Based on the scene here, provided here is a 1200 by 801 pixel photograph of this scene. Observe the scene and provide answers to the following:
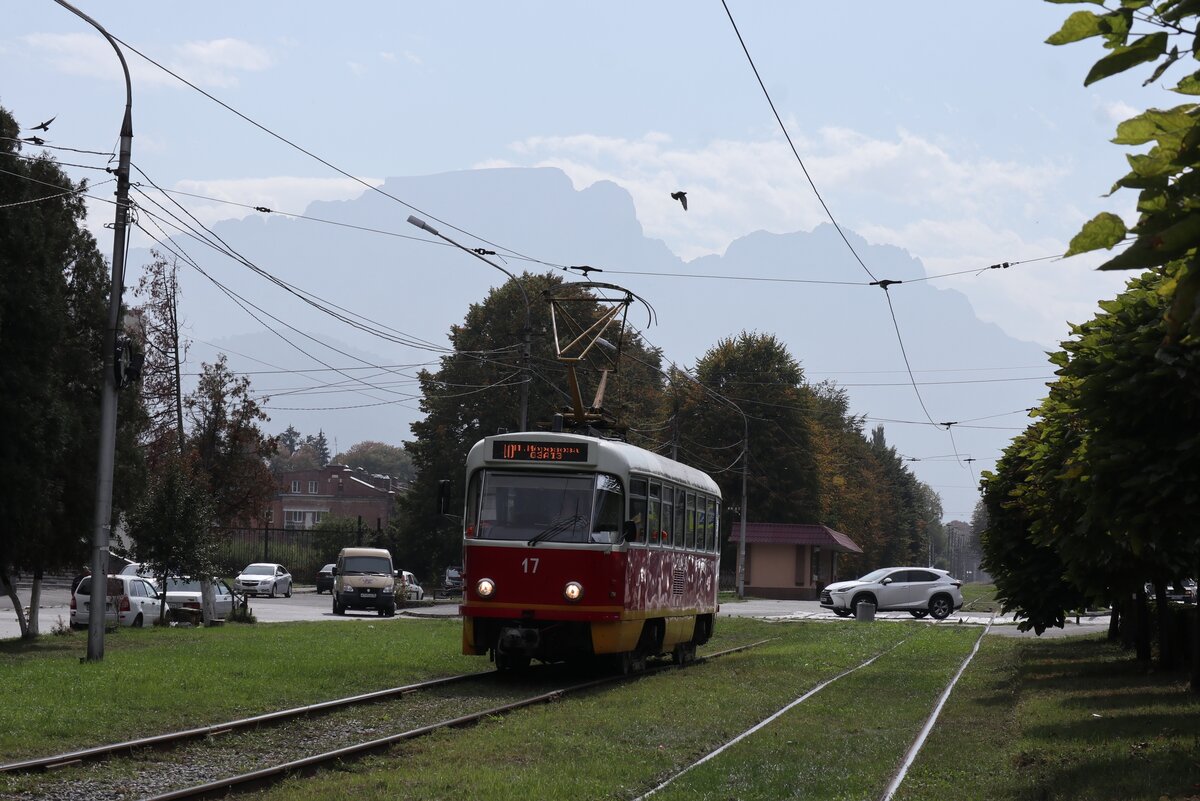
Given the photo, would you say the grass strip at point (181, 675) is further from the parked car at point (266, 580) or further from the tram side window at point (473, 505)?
the parked car at point (266, 580)

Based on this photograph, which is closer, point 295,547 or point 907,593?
point 907,593

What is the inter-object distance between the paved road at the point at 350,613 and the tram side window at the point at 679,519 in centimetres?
1408

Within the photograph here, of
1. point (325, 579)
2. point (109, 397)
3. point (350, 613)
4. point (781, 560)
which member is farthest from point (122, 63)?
point (781, 560)

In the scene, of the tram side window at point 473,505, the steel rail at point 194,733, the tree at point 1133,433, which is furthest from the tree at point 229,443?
the tree at point 1133,433

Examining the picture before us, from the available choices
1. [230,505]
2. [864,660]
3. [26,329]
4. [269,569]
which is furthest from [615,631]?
[269,569]

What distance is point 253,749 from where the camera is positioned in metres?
11.7

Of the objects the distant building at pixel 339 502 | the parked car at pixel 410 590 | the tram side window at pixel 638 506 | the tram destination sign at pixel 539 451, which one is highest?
the distant building at pixel 339 502

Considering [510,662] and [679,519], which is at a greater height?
[679,519]

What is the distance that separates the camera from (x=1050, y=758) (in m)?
11.3

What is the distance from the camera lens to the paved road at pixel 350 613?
3747 cm

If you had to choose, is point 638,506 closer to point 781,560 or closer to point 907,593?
point 907,593

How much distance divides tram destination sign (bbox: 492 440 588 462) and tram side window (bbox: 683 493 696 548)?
4.80 m

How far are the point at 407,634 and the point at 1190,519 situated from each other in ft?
68.2

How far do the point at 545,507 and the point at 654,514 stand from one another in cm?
234
